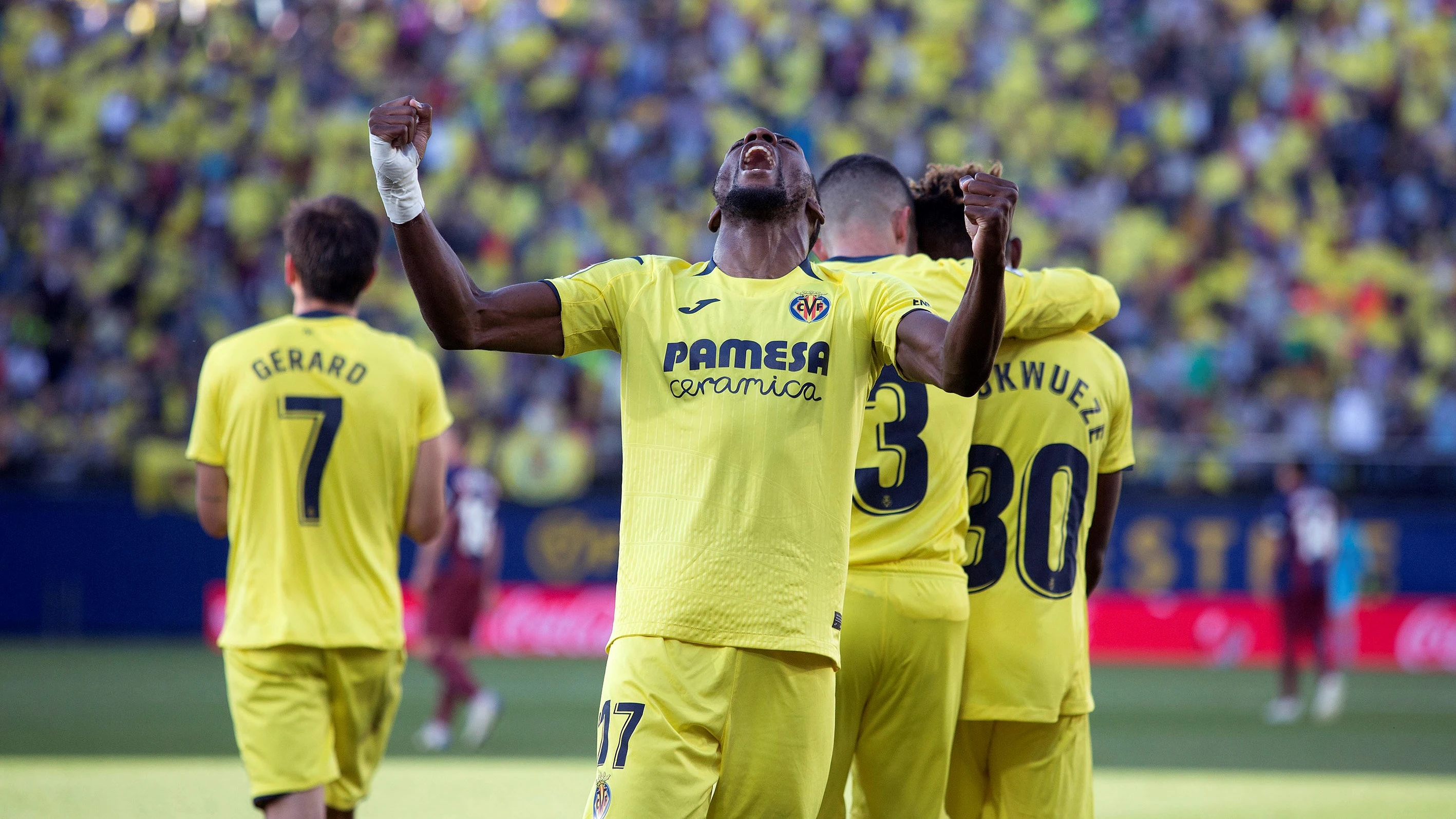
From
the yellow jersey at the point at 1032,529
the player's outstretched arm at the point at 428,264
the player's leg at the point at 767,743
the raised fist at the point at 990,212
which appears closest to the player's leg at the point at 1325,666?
the yellow jersey at the point at 1032,529

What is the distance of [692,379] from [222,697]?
35.4 ft

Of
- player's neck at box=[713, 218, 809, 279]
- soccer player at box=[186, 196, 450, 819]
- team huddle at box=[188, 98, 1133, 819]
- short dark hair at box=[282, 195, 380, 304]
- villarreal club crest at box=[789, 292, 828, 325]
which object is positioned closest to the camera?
team huddle at box=[188, 98, 1133, 819]

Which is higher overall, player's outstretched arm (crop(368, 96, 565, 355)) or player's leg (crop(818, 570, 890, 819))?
player's outstretched arm (crop(368, 96, 565, 355))

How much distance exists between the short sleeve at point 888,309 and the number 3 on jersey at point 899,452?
66 centimetres

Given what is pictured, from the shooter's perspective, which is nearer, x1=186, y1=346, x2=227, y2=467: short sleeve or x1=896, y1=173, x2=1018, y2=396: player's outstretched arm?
x1=896, y1=173, x2=1018, y2=396: player's outstretched arm

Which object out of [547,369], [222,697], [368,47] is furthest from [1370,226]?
[222,697]

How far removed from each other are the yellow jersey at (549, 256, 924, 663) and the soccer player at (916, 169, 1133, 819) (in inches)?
39.4

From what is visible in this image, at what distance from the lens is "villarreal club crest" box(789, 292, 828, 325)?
3.50 meters

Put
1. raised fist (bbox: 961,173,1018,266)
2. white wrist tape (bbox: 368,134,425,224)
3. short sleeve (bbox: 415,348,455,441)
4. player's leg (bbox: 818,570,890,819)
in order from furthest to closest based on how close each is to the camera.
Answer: short sleeve (bbox: 415,348,455,441) → player's leg (bbox: 818,570,890,819) → white wrist tape (bbox: 368,134,425,224) → raised fist (bbox: 961,173,1018,266)

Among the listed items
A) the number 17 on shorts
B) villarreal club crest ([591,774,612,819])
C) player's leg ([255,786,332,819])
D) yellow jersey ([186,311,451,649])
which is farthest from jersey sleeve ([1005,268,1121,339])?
player's leg ([255,786,332,819])

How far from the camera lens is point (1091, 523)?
494 cm

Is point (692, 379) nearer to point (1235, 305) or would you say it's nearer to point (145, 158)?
point (1235, 305)

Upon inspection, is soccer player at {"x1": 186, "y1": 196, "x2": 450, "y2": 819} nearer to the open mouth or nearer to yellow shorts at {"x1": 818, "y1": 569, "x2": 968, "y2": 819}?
yellow shorts at {"x1": 818, "y1": 569, "x2": 968, "y2": 819}

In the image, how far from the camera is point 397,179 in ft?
10.8
